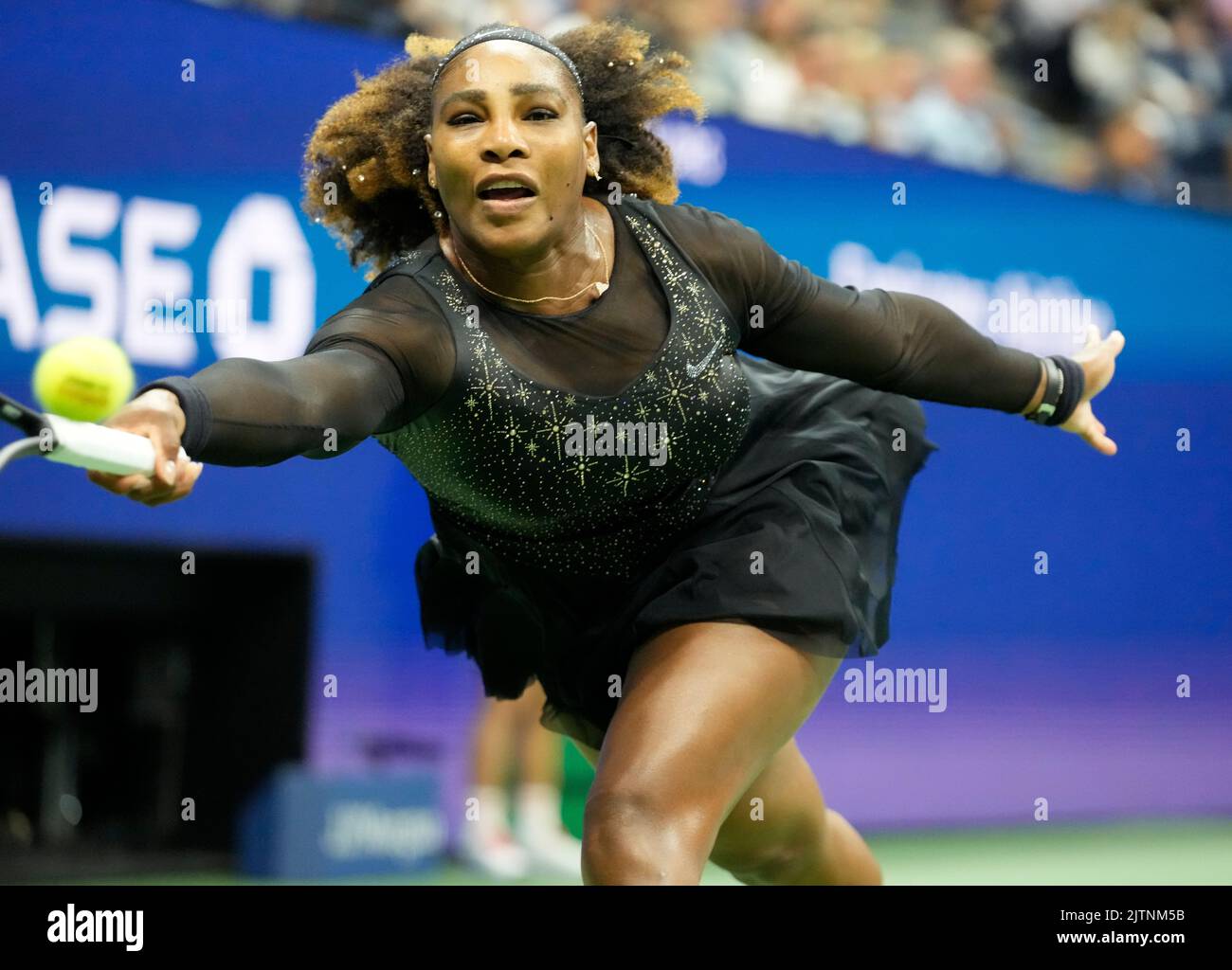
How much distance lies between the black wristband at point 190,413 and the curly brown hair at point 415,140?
852 millimetres

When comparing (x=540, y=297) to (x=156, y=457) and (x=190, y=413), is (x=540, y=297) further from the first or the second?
(x=156, y=457)

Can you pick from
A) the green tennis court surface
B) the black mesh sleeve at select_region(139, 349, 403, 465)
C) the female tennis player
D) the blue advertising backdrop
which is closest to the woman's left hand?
the female tennis player

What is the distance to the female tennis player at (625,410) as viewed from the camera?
224 centimetres

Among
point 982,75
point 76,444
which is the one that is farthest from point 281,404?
point 982,75

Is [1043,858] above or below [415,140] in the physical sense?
below

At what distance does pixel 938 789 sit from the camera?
18.1 ft

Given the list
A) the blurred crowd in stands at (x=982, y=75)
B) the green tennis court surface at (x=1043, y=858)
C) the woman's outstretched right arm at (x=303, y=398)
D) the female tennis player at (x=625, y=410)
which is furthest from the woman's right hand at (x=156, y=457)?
the blurred crowd in stands at (x=982, y=75)

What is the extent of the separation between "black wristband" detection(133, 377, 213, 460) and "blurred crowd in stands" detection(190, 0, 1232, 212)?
327cm

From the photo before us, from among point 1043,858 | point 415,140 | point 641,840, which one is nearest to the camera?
point 641,840

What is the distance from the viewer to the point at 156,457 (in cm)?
163

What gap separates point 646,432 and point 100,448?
3.26 ft

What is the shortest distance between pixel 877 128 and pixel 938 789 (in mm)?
2293

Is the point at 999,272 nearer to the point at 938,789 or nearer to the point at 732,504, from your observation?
the point at 938,789
